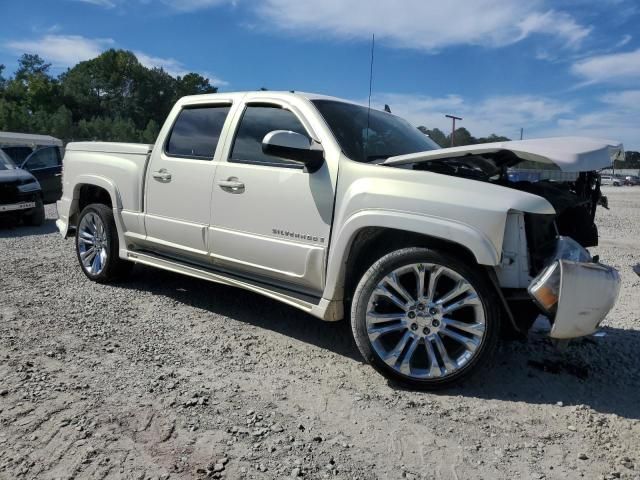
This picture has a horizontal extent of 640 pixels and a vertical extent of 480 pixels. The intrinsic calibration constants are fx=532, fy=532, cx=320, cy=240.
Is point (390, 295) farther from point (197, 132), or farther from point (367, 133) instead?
point (197, 132)

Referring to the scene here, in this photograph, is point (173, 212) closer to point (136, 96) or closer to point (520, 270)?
point (520, 270)

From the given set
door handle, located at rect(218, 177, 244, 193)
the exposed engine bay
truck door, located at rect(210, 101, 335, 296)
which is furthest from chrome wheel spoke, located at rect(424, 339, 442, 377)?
door handle, located at rect(218, 177, 244, 193)

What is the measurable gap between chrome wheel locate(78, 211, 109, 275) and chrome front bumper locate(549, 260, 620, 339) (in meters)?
4.35

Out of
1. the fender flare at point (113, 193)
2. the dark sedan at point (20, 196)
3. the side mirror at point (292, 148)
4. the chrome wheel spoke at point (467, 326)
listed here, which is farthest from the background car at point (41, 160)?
the chrome wheel spoke at point (467, 326)

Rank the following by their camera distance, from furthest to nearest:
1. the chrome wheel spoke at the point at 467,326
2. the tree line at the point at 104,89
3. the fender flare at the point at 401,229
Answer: the tree line at the point at 104,89, the chrome wheel spoke at the point at 467,326, the fender flare at the point at 401,229

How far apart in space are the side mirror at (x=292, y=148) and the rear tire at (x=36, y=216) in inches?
335

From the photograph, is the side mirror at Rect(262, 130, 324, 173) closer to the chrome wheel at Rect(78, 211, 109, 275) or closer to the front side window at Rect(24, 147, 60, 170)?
the chrome wheel at Rect(78, 211, 109, 275)

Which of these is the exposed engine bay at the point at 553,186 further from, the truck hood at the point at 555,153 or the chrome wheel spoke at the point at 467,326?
the chrome wheel spoke at the point at 467,326

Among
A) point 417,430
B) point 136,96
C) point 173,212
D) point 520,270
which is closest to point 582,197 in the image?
point 520,270

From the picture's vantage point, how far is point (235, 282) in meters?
4.25

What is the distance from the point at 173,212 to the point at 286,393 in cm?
216

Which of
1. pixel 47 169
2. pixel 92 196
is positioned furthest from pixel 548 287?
pixel 47 169

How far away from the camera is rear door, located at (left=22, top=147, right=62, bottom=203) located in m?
13.0

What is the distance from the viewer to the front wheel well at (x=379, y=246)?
10.9ft
